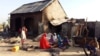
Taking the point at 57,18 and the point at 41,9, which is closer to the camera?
the point at 41,9

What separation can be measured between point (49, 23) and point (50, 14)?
4.48 ft

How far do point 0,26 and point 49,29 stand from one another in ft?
76.3

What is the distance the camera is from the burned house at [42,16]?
31422 mm

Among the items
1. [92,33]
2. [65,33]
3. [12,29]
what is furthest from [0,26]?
[92,33]

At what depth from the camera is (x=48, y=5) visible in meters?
32.1

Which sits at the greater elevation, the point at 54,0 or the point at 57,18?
the point at 54,0

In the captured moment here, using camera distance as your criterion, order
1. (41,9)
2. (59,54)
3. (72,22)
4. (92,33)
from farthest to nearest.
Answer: (41,9) → (72,22) → (92,33) → (59,54)

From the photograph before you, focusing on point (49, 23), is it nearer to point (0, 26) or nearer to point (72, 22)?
point (72, 22)

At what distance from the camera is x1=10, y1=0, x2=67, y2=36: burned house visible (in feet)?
103

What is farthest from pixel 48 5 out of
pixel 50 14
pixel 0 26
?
pixel 0 26

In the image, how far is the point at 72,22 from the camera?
27.9 metres

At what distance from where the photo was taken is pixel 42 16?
31328mm

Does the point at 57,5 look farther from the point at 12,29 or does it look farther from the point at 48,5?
the point at 12,29

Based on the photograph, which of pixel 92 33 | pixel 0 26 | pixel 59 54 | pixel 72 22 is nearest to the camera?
pixel 59 54
